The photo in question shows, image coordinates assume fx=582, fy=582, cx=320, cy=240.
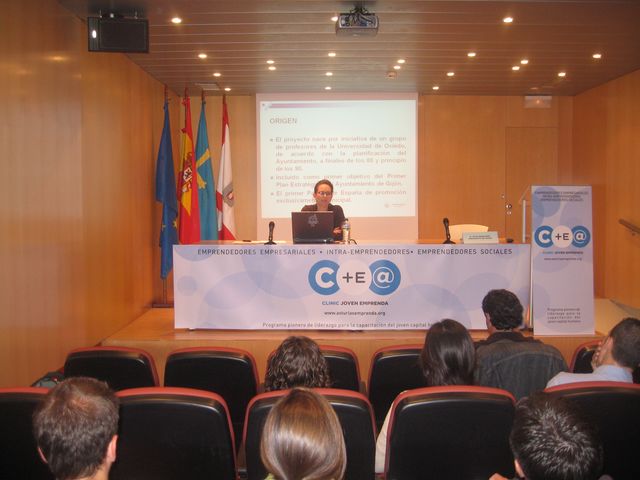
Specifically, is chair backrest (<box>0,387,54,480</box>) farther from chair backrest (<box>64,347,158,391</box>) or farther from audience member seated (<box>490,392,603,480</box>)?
audience member seated (<box>490,392,603,480</box>)

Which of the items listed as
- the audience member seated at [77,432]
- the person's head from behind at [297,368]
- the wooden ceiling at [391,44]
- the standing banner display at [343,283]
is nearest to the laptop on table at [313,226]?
the standing banner display at [343,283]

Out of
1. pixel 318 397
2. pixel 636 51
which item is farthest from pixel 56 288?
pixel 636 51

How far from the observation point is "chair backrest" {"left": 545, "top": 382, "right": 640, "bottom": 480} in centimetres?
204

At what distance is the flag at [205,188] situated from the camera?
8156 millimetres

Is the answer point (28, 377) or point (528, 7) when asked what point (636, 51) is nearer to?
point (528, 7)

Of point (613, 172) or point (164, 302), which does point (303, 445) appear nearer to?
point (164, 302)

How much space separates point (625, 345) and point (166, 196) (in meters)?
5.95

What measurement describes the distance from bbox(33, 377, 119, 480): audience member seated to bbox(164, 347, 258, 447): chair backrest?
1.35m

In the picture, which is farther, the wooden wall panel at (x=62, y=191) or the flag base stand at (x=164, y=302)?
the flag base stand at (x=164, y=302)

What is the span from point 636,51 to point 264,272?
5129 mm

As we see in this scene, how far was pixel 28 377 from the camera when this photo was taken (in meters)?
4.24

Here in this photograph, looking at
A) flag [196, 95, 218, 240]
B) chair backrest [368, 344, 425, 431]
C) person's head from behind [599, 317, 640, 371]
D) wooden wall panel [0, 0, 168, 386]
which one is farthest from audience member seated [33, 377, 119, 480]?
flag [196, 95, 218, 240]

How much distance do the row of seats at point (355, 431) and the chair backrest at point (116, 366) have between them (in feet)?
2.85

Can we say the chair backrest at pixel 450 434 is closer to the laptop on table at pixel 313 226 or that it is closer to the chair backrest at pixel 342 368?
the chair backrest at pixel 342 368
